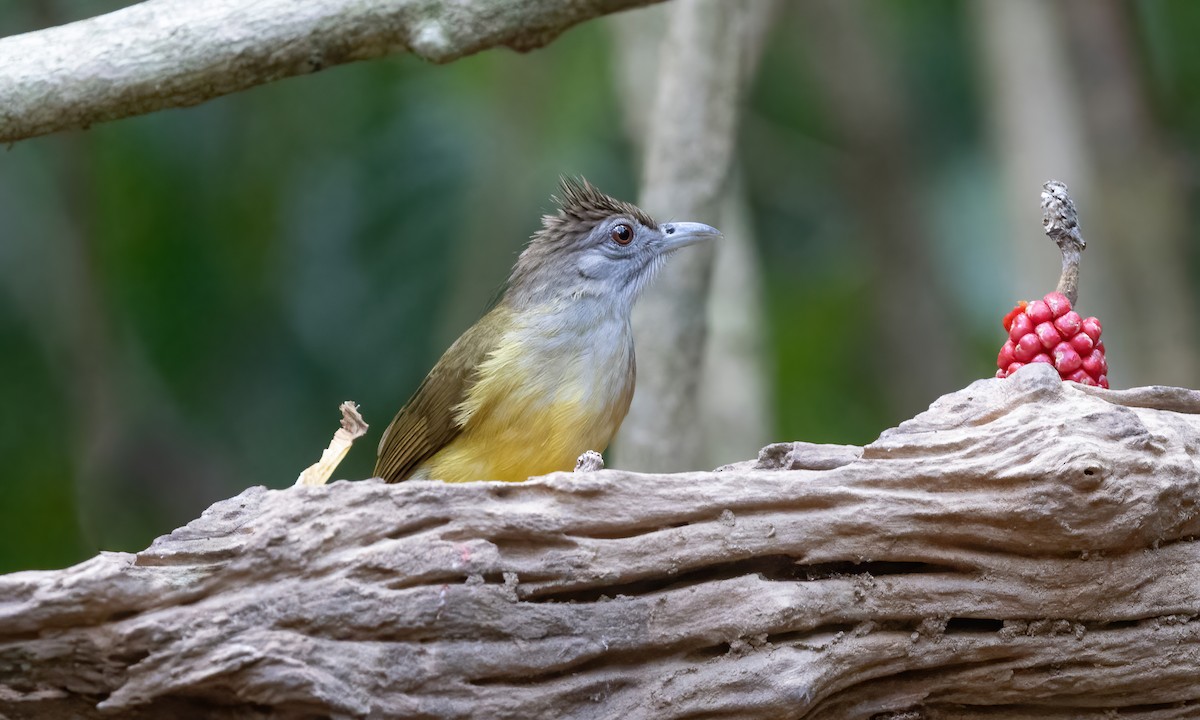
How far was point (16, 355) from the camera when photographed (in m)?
10.3

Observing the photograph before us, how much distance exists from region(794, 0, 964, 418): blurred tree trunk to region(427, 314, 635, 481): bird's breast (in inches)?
189

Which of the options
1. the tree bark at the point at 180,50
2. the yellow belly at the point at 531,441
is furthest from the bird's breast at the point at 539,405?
the tree bark at the point at 180,50

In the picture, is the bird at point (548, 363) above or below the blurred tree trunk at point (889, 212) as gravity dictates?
below

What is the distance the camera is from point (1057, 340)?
3.57 m

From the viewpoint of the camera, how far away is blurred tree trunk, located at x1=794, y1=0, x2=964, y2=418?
947 centimetres

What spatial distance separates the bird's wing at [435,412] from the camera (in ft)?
16.3

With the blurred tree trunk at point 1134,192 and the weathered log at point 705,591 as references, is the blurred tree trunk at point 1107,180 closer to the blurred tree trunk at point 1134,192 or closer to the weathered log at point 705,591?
the blurred tree trunk at point 1134,192

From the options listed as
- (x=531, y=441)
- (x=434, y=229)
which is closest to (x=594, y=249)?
(x=531, y=441)

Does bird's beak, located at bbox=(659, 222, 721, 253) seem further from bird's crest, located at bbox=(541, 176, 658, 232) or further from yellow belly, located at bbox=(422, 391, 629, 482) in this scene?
yellow belly, located at bbox=(422, 391, 629, 482)

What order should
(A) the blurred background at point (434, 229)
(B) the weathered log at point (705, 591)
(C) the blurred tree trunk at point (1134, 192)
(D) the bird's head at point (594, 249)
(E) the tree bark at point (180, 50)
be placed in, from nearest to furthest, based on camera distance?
1. (B) the weathered log at point (705, 591)
2. (E) the tree bark at point (180, 50)
3. (D) the bird's head at point (594, 249)
4. (C) the blurred tree trunk at point (1134, 192)
5. (A) the blurred background at point (434, 229)

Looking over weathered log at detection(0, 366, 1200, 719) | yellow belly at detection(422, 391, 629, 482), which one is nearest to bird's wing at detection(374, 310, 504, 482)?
yellow belly at detection(422, 391, 629, 482)

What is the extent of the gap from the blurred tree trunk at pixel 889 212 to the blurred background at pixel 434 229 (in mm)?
22

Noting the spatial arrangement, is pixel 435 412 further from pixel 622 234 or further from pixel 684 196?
pixel 684 196

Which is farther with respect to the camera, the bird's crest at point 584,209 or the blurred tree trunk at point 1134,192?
the blurred tree trunk at point 1134,192
